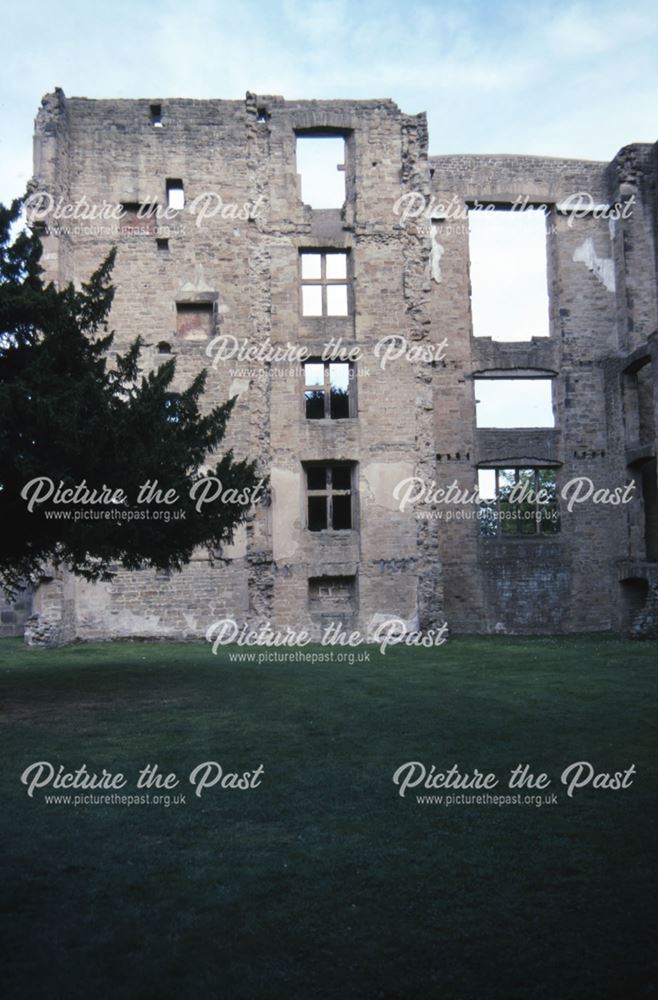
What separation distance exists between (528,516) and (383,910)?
18788 mm

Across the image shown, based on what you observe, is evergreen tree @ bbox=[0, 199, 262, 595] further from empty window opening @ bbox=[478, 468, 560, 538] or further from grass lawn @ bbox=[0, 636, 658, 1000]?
empty window opening @ bbox=[478, 468, 560, 538]

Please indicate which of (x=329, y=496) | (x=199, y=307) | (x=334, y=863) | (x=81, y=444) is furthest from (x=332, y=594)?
(x=334, y=863)

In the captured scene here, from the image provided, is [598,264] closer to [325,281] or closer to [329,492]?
[325,281]

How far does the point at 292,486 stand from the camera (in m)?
20.4

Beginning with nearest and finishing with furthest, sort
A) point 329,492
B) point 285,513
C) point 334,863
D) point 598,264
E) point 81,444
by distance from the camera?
point 334,863 → point 81,444 → point 285,513 → point 329,492 → point 598,264

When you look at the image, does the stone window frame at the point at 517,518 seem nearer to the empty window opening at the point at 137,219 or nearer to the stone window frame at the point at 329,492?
the stone window frame at the point at 329,492

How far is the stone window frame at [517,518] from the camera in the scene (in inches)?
875

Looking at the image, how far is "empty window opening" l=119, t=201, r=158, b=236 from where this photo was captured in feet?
69.4

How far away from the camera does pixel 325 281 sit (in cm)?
2123

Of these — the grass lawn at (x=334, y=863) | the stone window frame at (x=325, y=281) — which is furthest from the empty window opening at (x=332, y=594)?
the grass lawn at (x=334, y=863)

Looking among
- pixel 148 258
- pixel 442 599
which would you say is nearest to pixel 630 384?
pixel 442 599

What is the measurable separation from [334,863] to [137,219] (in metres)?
19.1

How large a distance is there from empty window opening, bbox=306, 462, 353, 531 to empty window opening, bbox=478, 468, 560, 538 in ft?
12.5

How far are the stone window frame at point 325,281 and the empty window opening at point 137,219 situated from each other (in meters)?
3.78
